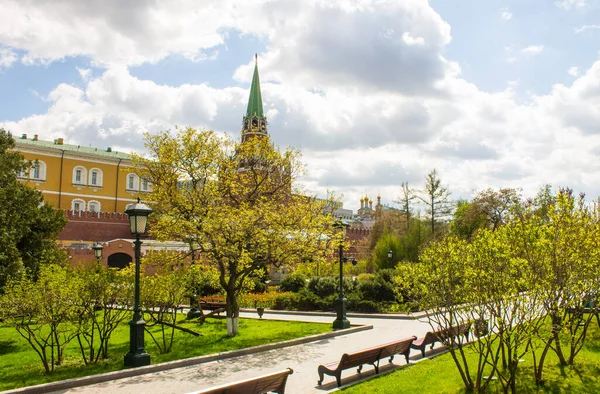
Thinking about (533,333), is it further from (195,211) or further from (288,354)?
(195,211)

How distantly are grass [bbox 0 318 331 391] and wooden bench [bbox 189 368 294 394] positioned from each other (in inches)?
162

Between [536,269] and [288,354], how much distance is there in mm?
6122

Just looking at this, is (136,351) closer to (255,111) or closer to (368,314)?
(368,314)

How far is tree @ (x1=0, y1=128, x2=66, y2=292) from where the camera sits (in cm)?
A: 1562

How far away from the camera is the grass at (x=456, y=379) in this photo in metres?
8.59

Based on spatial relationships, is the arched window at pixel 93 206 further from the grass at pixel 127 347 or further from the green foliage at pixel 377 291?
the green foliage at pixel 377 291

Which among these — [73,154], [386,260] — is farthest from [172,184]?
[73,154]

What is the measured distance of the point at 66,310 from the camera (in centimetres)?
1018

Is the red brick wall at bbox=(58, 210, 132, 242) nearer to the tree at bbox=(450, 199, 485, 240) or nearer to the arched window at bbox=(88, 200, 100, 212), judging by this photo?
the arched window at bbox=(88, 200, 100, 212)

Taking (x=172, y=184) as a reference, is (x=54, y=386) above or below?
below

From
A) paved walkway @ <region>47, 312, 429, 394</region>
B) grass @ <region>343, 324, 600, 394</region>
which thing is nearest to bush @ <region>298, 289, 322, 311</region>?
paved walkway @ <region>47, 312, 429, 394</region>

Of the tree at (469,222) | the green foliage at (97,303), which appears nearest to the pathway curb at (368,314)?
the green foliage at (97,303)

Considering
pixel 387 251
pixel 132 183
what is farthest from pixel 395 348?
pixel 132 183

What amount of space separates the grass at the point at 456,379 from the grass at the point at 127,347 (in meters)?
4.49
